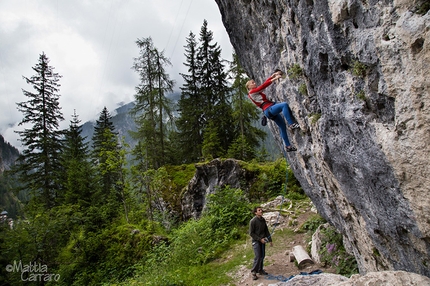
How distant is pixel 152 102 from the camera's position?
2384 centimetres

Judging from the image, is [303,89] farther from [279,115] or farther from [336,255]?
[336,255]

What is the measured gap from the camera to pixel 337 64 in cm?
388

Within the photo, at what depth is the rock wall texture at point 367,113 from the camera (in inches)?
108

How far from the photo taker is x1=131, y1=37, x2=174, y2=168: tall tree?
23.7m

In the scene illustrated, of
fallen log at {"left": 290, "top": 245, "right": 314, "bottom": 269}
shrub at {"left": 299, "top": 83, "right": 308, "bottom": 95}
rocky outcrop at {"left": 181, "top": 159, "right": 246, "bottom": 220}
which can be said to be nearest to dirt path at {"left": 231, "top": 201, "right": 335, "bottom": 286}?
fallen log at {"left": 290, "top": 245, "right": 314, "bottom": 269}

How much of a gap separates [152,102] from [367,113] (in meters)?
22.4

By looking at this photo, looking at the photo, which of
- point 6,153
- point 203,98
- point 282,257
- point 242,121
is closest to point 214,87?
point 203,98

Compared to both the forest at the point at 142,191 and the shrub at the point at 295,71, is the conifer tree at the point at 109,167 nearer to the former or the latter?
the forest at the point at 142,191

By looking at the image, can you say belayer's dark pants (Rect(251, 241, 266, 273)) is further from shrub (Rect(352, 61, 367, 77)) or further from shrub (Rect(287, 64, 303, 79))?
shrub (Rect(352, 61, 367, 77))

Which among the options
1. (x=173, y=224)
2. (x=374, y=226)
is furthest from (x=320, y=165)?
(x=173, y=224)

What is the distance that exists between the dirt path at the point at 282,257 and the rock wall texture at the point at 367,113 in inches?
101

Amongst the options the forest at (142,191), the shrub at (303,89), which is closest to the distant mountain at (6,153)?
the forest at (142,191)

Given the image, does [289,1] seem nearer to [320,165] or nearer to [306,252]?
[320,165]

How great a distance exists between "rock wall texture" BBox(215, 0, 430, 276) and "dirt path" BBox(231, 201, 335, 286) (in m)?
2.57
